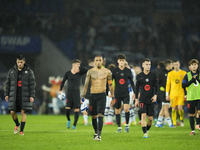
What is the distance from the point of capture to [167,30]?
29.4 m

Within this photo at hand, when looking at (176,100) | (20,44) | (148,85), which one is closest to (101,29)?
(20,44)

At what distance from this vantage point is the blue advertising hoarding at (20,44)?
24.9 meters

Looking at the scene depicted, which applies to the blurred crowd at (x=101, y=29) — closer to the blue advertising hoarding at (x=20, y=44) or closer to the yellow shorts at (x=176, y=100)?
the blue advertising hoarding at (x=20, y=44)

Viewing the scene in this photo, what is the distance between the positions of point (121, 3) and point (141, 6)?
1723mm

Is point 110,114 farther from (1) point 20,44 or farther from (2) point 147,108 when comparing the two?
(1) point 20,44

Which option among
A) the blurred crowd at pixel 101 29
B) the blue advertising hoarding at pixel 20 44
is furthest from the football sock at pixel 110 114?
the blurred crowd at pixel 101 29

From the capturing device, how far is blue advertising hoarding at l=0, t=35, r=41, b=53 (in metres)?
24.9

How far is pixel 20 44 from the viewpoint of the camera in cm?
2502

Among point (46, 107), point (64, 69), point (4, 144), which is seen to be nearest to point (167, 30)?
point (64, 69)

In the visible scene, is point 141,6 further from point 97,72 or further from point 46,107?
point 97,72

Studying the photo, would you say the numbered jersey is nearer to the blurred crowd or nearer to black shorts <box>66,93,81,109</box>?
black shorts <box>66,93,81,109</box>

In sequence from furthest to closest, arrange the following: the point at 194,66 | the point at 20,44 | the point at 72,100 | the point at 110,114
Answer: the point at 20,44, the point at 110,114, the point at 72,100, the point at 194,66

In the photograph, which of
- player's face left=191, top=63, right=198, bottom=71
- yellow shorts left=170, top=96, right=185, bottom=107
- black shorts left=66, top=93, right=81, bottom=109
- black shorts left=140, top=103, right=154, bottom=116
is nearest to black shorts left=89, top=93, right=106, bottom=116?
black shorts left=140, top=103, right=154, bottom=116

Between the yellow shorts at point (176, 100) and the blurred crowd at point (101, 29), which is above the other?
the blurred crowd at point (101, 29)
